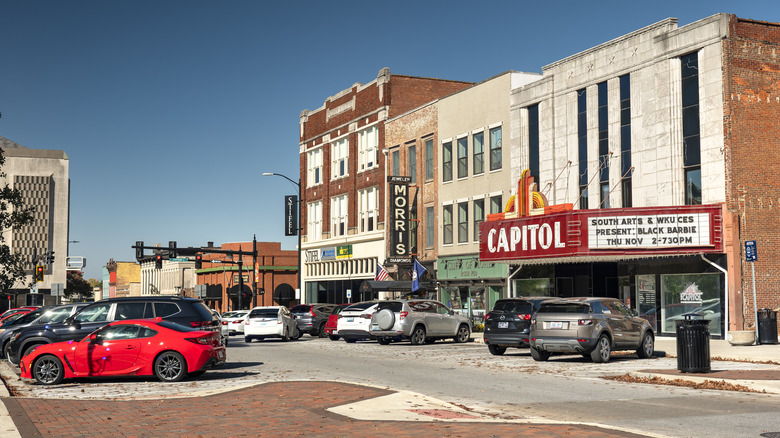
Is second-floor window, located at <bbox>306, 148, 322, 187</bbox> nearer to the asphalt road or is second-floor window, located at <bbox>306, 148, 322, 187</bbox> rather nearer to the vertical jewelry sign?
the vertical jewelry sign

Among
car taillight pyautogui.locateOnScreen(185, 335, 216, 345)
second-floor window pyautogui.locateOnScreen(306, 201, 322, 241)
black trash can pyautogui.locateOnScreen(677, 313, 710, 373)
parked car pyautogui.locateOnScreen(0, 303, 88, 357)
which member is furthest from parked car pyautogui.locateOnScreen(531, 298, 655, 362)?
second-floor window pyautogui.locateOnScreen(306, 201, 322, 241)

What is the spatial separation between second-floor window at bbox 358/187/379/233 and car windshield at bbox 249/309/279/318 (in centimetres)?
1866

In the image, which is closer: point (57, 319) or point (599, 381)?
point (599, 381)

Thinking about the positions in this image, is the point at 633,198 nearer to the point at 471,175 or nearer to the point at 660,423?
the point at 471,175

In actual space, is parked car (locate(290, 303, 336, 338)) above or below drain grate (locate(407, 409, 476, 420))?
above

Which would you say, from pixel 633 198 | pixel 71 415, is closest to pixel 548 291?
pixel 633 198

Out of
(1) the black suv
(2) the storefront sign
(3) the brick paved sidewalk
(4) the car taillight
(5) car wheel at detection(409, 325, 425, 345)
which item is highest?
(2) the storefront sign

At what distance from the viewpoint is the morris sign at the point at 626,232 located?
30.8 metres

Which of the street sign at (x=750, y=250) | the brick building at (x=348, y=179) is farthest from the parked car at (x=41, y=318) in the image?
the brick building at (x=348, y=179)

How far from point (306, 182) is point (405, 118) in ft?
53.1

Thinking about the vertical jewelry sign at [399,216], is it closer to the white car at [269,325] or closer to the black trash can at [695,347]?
the white car at [269,325]

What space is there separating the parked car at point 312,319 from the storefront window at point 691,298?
47.9ft

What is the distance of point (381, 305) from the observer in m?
32.3

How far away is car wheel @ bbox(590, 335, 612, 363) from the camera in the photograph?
71.9ft
